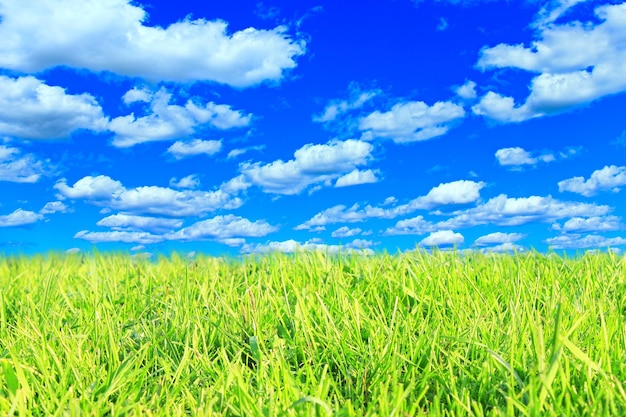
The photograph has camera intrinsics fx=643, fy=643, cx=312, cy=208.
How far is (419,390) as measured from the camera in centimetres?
265

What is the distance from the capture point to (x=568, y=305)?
11.5 feet

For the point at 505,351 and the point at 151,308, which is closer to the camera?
the point at 505,351

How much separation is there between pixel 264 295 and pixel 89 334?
0.95 m

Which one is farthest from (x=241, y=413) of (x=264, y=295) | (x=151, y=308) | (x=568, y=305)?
(x=568, y=305)

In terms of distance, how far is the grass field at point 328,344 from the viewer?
7.86 feet

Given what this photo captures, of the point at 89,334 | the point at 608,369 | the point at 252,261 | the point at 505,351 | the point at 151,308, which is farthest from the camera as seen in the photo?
the point at 252,261

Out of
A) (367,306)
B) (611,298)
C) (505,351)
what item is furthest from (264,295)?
(611,298)

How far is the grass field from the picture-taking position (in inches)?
94.3

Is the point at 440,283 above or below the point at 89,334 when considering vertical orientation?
above

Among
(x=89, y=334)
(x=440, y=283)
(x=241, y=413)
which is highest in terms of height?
(x=440, y=283)

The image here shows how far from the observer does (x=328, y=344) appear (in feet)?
9.62

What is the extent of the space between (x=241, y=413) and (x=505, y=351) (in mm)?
1185

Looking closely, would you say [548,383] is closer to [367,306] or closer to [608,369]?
[608,369]

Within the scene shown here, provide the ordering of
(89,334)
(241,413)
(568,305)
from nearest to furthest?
(241,413) < (89,334) < (568,305)
